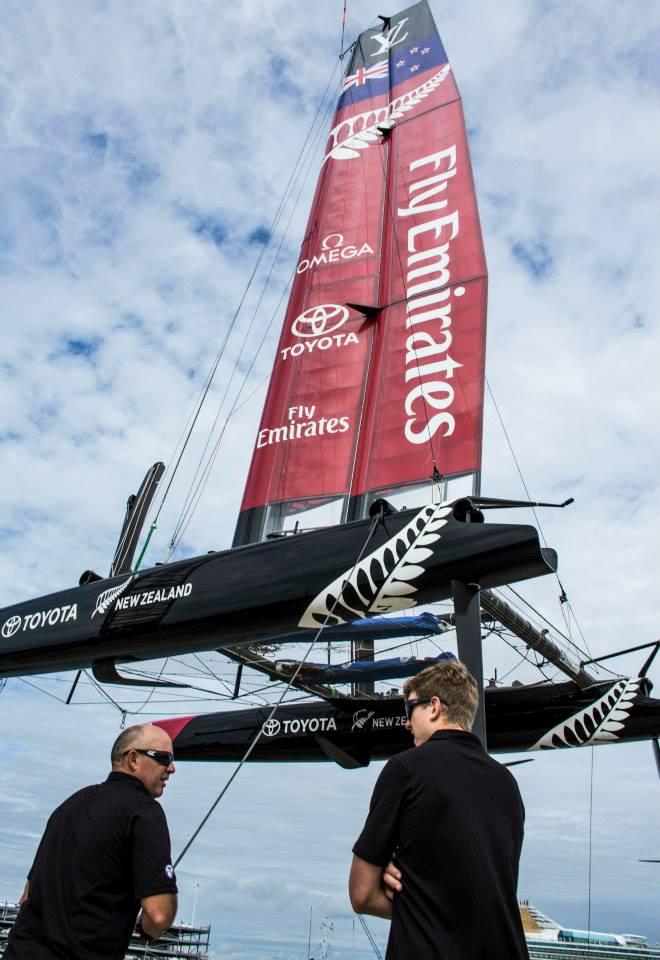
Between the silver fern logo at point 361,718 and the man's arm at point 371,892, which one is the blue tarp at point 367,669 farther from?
the man's arm at point 371,892

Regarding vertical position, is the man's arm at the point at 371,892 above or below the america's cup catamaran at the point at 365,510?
below

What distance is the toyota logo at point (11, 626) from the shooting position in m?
6.15

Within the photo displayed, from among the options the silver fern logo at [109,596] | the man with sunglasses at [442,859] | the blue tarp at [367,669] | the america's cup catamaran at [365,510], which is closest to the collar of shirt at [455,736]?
the man with sunglasses at [442,859]

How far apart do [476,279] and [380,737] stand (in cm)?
401

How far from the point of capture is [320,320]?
839cm

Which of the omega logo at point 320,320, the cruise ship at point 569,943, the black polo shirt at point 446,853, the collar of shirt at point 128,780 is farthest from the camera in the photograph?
the cruise ship at point 569,943

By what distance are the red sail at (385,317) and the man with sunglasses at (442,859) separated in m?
4.66

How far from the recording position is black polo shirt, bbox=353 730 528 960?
144 cm

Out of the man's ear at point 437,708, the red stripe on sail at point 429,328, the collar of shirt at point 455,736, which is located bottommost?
the collar of shirt at point 455,736

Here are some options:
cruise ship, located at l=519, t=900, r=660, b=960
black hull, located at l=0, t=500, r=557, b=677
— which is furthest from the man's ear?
cruise ship, located at l=519, t=900, r=660, b=960

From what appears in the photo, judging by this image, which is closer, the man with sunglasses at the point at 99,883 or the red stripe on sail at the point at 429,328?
the man with sunglasses at the point at 99,883

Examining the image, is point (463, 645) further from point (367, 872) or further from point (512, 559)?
point (367, 872)

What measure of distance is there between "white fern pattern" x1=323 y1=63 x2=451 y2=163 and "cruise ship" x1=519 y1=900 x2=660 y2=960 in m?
31.1

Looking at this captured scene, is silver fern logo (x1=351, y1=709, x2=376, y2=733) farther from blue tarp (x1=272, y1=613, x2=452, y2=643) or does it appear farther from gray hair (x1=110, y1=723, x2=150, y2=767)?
gray hair (x1=110, y1=723, x2=150, y2=767)
